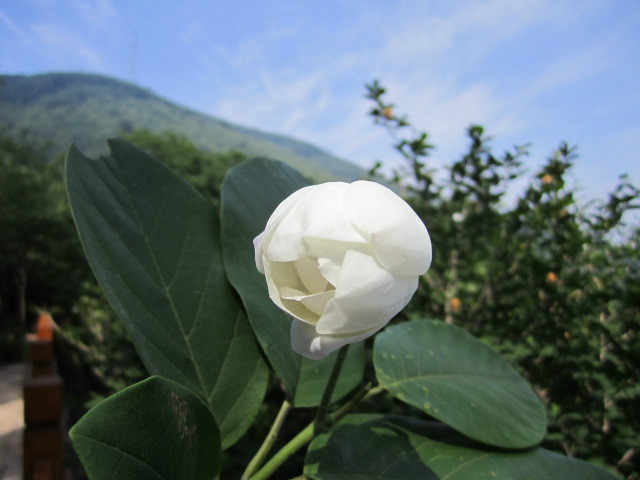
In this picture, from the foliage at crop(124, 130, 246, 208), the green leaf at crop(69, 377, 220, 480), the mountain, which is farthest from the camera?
the mountain

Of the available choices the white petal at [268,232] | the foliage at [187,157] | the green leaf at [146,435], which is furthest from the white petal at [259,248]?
the foliage at [187,157]

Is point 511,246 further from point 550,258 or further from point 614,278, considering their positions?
point 614,278

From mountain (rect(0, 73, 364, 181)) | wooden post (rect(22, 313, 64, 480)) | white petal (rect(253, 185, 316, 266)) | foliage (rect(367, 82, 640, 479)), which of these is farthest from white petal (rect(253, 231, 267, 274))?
mountain (rect(0, 73, 364, 181))

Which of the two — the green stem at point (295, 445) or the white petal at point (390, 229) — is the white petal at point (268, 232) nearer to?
the white petal at point (390, 229)

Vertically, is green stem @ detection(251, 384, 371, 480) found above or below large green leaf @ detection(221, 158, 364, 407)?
below

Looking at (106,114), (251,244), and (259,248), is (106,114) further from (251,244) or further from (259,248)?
(259,248)

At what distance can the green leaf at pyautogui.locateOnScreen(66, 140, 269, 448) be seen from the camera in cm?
43

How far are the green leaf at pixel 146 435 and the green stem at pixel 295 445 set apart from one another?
67 mm

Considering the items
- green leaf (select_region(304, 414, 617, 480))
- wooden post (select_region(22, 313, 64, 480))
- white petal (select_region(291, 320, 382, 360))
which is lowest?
wooden post (select_region(22, 313, 64, 480))

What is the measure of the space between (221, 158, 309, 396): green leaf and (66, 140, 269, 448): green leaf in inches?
0.9

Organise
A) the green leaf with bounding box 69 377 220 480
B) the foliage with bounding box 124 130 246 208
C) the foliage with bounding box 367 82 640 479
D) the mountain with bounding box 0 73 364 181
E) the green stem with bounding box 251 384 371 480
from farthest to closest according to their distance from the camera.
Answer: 1. the mountain with bounding box 0 73 364 181
2. the foliage with bounding box 124 130 246 208
3. the foliage with bounding box 367 82 640 479
4. the green stem with bounding box 251 384 371 480
5. the green leaf with bounding box 69 377 220 480

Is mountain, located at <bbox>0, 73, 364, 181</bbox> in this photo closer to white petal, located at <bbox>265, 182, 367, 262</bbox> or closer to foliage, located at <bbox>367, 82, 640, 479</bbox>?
foliage, located at <bbox>367, 82, 640, 479</bbox>

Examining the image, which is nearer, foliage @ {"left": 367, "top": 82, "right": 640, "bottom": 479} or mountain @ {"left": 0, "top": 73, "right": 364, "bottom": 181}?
foliage @ {"left": 367, "top": 82, "right": 640, "bottom": 479}

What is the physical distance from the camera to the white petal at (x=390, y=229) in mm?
305
